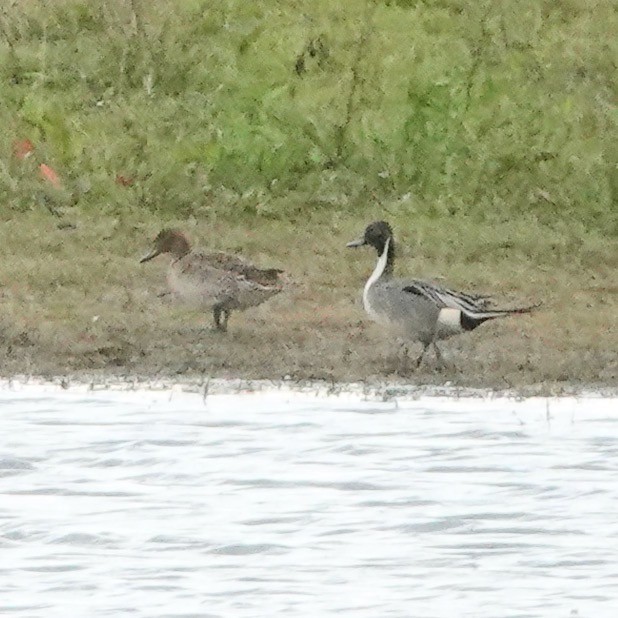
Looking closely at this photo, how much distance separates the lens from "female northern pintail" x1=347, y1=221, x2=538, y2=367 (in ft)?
31.6

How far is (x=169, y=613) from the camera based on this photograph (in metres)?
5.79

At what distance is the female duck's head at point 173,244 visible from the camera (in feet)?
36.8

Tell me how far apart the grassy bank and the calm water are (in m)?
1.02

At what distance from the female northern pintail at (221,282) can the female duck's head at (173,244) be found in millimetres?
560

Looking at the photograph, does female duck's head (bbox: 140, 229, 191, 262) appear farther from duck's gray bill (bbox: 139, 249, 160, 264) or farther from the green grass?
the green grass

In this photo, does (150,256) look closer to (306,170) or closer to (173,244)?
(173,244)

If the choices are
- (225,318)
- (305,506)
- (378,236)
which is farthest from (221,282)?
(305,506)

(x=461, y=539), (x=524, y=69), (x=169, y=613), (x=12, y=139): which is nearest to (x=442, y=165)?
(x=524, y=69)

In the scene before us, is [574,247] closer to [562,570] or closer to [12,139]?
[12,139]

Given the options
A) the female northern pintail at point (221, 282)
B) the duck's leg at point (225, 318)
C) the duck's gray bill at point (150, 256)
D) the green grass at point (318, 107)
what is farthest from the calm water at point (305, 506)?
the green grass at point (318, 107)

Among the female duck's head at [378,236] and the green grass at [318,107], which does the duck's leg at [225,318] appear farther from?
the green grass at [318,107]

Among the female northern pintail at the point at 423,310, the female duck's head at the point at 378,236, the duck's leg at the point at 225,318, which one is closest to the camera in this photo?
the female northern pintail at the point at 423,310

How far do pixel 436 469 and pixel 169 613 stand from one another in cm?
210

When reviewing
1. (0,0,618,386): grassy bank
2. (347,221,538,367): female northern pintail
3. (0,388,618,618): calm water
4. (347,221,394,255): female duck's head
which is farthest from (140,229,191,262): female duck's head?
(0,388,618,618): calm water
